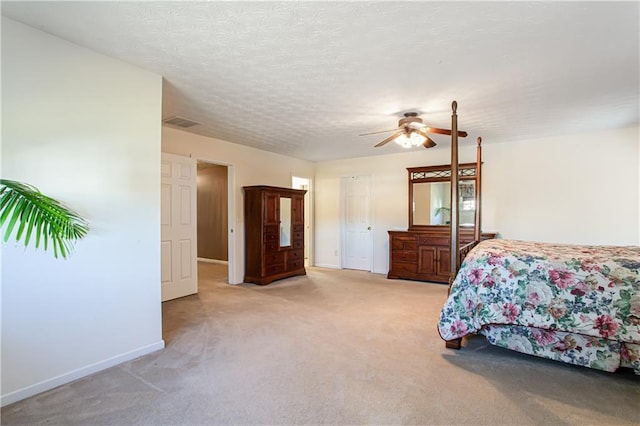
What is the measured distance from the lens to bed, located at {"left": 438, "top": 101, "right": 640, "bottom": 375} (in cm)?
215

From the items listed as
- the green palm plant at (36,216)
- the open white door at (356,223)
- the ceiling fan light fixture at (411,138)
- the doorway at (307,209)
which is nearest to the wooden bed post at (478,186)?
the ceiling fan light fixture at (411,138)

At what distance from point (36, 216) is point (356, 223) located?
5.32 meters

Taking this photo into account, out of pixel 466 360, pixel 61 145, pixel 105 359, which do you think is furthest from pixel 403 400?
pixel 61 145

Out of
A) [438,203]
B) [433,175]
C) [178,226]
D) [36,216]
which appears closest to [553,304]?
[36,216]

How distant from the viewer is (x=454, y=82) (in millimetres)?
2828

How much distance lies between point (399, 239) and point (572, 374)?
3.48 metres

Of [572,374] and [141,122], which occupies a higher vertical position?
[141,122]

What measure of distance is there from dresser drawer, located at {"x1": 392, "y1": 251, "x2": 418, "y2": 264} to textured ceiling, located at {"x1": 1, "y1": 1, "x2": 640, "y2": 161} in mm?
2448

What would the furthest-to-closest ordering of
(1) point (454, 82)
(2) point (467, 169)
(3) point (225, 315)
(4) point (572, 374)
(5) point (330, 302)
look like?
(2) point (467, 169)
(5) point (330, 302)
(3) point (225, 315)
(1) point (454, 82)
(4) point (572, 374)

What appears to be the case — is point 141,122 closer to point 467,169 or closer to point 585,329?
point 585,329

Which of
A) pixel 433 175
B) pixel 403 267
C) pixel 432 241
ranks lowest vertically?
pixel 403 267

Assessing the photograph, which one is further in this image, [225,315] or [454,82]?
[225,315]

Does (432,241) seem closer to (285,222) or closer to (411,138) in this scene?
(411,138)

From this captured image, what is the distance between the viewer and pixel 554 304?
7.52ft
